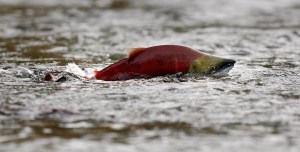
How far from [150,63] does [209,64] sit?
555mm

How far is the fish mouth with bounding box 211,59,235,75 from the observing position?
6.18 metres

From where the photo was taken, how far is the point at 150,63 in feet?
20.0

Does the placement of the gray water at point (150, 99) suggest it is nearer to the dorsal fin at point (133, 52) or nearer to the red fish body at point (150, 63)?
the red fish body at point (150, 63)

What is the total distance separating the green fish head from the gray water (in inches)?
3.4

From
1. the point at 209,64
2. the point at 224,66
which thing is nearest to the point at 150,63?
the point at 209,64

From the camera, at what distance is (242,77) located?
650cm

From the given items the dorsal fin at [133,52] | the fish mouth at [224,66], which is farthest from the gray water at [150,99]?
the dorsal fin at [133,52]

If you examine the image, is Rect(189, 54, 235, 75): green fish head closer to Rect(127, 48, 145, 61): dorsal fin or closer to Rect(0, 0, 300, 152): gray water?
Rect(0, 0, 300, 152): gray water

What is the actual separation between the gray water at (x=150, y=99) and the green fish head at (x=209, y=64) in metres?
0.09

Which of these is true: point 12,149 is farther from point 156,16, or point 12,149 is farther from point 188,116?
point 156,16

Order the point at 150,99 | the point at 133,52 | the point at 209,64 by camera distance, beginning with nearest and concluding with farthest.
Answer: the point at 150,99 → the point at 133,52 → the point at 209,64

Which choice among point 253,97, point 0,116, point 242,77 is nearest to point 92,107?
point 0,116

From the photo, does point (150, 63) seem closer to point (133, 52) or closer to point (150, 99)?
point (133, 52)

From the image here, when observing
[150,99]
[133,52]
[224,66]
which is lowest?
[150,99]
